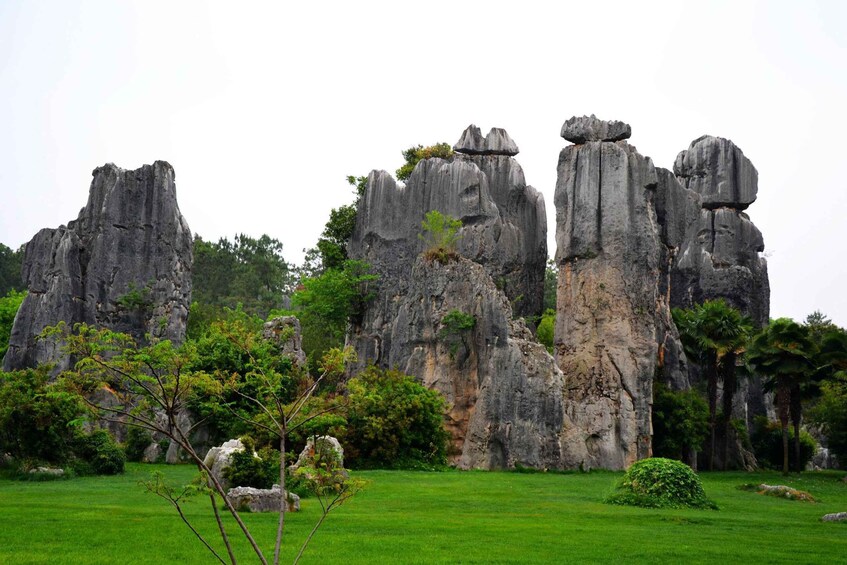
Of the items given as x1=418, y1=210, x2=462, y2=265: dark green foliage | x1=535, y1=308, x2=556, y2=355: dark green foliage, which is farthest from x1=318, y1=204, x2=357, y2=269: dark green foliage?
x1=535, y1=308, x2=556, y2=355: dark green foliage

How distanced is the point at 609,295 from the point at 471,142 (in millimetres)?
14191

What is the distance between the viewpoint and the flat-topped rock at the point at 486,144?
5425cm

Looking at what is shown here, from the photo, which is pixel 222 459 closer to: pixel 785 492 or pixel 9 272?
pixel 785 492

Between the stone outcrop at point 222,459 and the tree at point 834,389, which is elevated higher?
the tree at point 834,389

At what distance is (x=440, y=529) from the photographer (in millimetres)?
17547

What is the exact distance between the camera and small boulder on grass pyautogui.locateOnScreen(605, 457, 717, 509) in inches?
948

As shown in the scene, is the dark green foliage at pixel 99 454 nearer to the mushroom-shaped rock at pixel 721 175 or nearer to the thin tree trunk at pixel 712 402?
the thin tree trunk at pixel 712 402

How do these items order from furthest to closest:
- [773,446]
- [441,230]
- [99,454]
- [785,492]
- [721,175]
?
1. [721,175]
2. [773,446]
3. [441,230]
4. [99,454]
5. [785,492]

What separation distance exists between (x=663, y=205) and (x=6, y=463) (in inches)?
1293

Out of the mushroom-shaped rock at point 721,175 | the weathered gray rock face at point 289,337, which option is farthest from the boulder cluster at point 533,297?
the mushroom-shaped rock at point 721,175

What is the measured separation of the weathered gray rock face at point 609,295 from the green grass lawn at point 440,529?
15.3 meters

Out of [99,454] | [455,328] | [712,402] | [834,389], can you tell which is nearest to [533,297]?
[712,402]

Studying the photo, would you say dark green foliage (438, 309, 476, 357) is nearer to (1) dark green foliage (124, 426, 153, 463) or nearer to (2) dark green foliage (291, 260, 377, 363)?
(2) dark green foliage (291, 260, 377, 363)

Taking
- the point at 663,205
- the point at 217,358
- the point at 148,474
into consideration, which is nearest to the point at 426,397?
the point at 217,358
